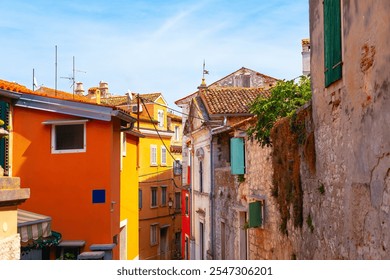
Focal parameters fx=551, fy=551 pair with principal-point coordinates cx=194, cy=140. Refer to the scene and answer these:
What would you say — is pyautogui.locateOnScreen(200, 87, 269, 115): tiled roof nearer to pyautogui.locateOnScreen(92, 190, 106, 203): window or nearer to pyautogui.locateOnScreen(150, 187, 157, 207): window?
pyautogui.locateOnScreen(92, 190, 106, 203): window

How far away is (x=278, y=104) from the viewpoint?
12.8 meters

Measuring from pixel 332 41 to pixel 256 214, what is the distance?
6367 mm

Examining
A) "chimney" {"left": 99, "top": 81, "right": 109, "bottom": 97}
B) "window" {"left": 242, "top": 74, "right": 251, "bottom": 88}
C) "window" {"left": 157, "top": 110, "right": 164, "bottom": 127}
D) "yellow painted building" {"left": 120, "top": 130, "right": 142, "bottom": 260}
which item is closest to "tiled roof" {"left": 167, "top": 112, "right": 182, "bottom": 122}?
"window" {"left": 157, "top": 110, "right": 164, "bottom": 127}

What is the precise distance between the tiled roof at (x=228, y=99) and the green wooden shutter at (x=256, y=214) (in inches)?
302

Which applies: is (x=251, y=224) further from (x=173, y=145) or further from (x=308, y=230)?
(x=173, y=145)

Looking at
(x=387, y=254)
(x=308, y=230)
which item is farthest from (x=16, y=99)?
(x=387, y=254)

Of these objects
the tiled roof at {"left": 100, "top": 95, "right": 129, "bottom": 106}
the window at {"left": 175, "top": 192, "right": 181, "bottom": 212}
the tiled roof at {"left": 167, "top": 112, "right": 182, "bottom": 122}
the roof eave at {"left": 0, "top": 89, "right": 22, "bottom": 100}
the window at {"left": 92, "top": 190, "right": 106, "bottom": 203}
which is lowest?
the window at {"left": 175, "top": 192, "right": 181, "bottom": 212}

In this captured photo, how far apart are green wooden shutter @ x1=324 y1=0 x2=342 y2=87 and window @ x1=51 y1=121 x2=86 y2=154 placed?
7.30 meters

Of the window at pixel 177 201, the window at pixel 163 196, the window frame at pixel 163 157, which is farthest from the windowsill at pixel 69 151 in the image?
the window at pixel 177 201

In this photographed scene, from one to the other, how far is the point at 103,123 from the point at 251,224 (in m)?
4.33

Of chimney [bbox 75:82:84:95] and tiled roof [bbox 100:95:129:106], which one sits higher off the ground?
chimney [bbox 75:82:84:95]

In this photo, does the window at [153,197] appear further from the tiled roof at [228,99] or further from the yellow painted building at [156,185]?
the tiled roof at [228,99]

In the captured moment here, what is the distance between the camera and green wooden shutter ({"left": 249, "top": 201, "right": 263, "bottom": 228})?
13.1 metres

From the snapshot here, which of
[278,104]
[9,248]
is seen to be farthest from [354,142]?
[278,104]
